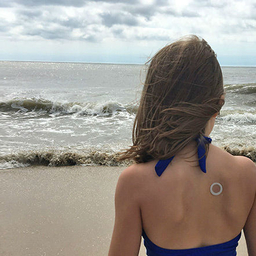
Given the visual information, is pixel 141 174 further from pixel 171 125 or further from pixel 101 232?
pixel 101 232

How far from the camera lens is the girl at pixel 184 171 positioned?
0.91 metres

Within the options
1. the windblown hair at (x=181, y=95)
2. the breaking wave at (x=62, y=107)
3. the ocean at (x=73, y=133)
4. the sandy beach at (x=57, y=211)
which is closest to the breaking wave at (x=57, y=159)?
the ocean at (x=73, y=133)

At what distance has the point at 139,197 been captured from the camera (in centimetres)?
91

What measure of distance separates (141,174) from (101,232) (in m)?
1.98

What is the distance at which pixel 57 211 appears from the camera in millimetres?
3031

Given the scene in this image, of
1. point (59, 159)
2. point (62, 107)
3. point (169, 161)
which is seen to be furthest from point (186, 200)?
point (62, 107)

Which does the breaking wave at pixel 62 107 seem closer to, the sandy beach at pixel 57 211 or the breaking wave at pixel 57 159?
the breaking wave at pixel 57 159

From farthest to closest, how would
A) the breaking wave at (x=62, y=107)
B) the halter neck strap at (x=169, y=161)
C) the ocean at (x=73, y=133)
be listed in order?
the breaking wave at (x=62, y=107)
the ocean at (x=73, y=133)
the halter neck strap at (x=169, y=161)

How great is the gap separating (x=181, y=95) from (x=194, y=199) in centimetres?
36

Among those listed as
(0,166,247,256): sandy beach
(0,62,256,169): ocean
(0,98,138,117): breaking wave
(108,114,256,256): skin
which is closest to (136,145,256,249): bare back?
(108,114,256,256): skin

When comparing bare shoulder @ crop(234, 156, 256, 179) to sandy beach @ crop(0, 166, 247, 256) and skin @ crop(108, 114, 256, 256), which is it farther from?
sandy beach @ crop(0, 166, 247, 256)

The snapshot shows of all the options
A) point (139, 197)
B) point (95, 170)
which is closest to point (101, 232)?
point (95, 170)

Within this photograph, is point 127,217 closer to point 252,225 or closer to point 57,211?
point 252,225

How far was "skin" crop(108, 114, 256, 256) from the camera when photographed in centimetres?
90
